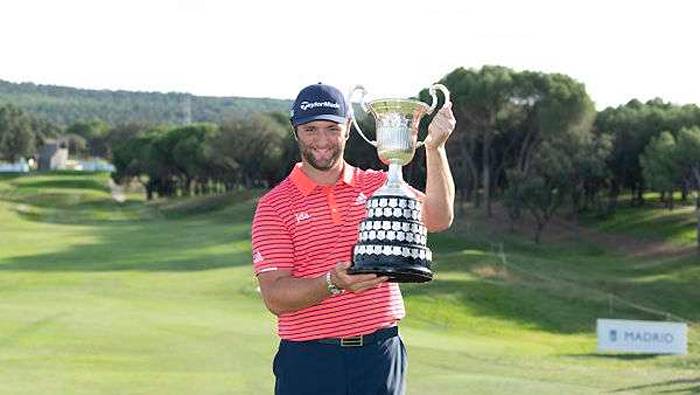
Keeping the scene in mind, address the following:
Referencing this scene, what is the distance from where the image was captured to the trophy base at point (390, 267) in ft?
15.7

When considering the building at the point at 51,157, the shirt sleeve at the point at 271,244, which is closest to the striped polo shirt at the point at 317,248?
the shirt sleeve at the point at 271,244

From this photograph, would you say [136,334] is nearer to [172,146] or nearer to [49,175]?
[172,146]

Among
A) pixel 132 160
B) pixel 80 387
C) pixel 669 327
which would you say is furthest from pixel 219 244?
pixel 132 160

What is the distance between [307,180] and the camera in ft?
17.9

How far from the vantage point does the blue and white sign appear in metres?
23.3

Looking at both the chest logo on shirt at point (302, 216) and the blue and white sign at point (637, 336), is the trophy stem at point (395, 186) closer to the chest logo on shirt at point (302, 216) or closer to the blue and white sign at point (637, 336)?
the chest logo on shirt at point (302, 216)

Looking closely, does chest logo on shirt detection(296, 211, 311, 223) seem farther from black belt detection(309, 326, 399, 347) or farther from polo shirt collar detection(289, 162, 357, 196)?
black belt detection(309, 326, 399, 347)

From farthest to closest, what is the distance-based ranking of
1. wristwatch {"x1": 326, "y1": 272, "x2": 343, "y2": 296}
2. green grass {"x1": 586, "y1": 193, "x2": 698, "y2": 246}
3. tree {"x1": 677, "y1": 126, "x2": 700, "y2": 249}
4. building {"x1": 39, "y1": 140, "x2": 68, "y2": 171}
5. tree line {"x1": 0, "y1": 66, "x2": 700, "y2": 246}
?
building {"x1": 39, "y1": 140, "x2": 68, "y2": 171}
green grass {"x1": 586, "y1": 193, "x2": 698, "y2": 246}
tree line {"x1": 0, "y1": 66, "x2": 700, "y2": 246}
tree {"x1": 677, "y1": 126, "x2": 700, "y2": 249}
wristwatch {"x1": 326, "y1": 272, "x2": 343, "y2": 296}

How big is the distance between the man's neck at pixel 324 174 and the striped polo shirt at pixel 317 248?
0.08 ft

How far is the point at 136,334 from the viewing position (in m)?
20.1

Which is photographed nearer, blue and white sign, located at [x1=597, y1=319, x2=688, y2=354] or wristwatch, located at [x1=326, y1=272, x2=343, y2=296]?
wristwatch, located at [x1=326, y1=272, x2=343, y2=296]

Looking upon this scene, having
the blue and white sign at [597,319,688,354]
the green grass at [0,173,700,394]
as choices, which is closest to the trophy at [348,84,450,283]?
the green grass at [0,173,700,394]

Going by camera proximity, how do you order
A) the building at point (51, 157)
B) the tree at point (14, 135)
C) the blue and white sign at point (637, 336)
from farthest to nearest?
the building at point (51, 157)
the tree at point (14, 135)
the blue and white sign at point (637, 336)

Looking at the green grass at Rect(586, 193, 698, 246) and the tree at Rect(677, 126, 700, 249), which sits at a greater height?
the tree at Rect(677, 126, 700, 249)
